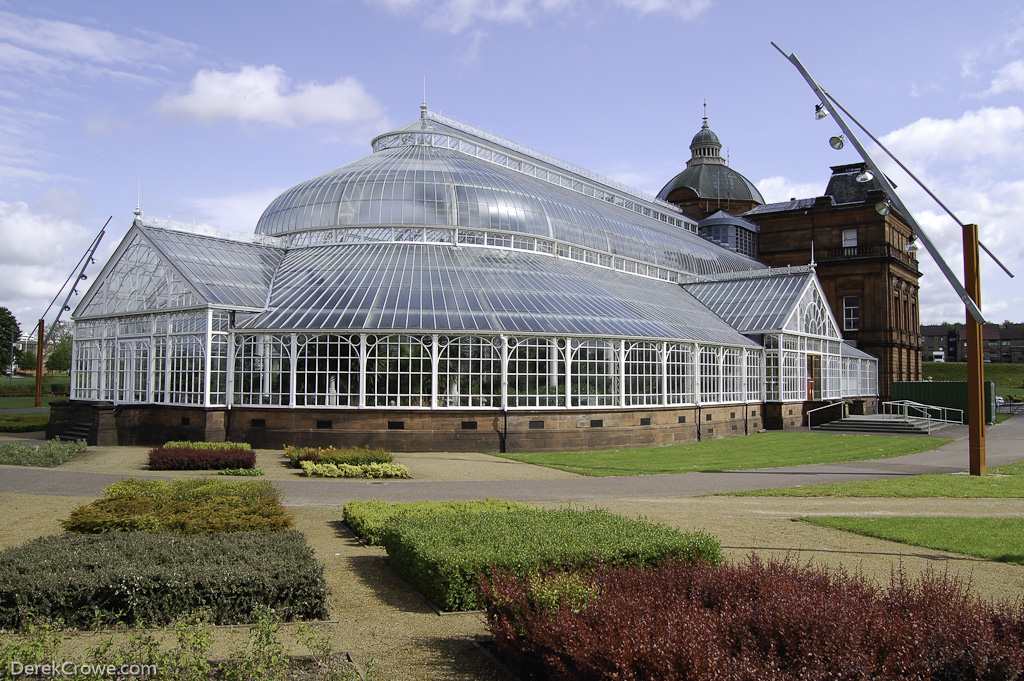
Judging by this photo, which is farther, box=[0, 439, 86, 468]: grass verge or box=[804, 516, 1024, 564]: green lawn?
box=[0, 439, 86, 468]: grass verge

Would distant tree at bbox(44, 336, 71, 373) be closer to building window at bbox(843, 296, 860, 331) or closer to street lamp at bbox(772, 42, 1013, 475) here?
building window at bbox(843, 296, 860, 331)

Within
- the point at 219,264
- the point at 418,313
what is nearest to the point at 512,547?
the point at 418,313

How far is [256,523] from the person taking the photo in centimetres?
1214

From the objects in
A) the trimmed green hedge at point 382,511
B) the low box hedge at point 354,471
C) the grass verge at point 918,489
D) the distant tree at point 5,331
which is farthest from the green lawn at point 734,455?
the distant tree at point 5,331

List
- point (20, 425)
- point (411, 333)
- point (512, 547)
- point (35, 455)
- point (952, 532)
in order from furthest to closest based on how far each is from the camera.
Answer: point (20, 425) < point (411, 333) < point (35, 455) < point (952, 532) < point (512, 547)

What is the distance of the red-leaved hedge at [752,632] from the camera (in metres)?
6.01

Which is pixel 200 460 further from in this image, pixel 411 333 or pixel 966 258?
pixel 966 258

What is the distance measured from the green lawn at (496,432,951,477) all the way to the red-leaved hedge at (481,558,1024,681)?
15.7 meters

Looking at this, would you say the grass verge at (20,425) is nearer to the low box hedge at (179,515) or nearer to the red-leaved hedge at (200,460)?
the red-leaved hedge at (200,460)

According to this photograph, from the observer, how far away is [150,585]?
9.04 m

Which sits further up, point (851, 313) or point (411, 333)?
point (851, 313)

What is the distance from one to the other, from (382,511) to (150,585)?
572cm

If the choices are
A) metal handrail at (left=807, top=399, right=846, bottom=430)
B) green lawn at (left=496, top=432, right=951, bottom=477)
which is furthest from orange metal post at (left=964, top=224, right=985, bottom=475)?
metal handrail at (left=807, top=399, right=846, bottom=430)
